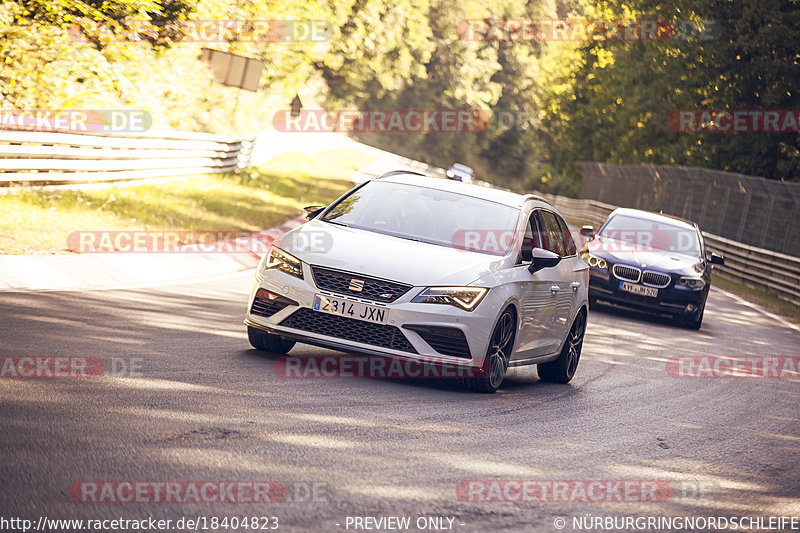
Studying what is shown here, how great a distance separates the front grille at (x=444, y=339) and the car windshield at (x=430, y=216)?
1057mm

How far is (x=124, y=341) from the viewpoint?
8.95 metres

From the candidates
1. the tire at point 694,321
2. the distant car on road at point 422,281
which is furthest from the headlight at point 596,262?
the distant car on road at point 422,281

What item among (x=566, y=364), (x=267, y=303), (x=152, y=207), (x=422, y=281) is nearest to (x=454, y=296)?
(x=422, y=281)

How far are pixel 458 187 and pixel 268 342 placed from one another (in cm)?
228

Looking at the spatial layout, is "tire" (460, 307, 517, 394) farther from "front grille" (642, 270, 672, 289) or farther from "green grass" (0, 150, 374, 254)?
"front grille" (642, 270, 672, 289)

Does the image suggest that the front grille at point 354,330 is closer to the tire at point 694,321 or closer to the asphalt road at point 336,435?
the asphalt road at point 336,435

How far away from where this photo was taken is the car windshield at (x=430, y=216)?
9.24m

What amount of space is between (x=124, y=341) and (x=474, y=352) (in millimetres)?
2820

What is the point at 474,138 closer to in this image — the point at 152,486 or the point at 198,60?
the point at 198,60

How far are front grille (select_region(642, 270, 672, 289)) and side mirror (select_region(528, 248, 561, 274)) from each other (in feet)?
28.6

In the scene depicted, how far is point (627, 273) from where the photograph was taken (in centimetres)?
1767

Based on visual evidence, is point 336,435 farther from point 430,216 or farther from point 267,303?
point 430,216

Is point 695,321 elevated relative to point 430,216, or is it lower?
lower

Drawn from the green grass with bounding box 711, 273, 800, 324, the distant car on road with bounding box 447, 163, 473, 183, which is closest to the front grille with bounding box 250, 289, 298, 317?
the green grass with bounding box 711, 273, 800, 324
